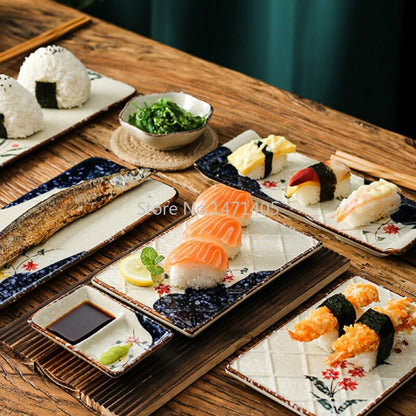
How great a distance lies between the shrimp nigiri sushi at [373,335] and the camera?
1.60 meters

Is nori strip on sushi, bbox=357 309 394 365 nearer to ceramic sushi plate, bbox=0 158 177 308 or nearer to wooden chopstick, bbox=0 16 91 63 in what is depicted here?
ceramic sushi plate, bbox=0 158 177 308

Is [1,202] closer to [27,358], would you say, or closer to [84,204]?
[84,204]

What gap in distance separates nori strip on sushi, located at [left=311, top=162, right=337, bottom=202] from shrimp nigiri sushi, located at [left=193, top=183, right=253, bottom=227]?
8.6 inches

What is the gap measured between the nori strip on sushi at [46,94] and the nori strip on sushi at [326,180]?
96cm

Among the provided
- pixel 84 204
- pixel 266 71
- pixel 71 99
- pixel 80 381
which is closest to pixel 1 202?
pixel 84 204

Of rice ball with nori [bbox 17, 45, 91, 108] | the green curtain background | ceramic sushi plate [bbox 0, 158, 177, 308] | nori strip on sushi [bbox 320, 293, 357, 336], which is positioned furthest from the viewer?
the green curtain background

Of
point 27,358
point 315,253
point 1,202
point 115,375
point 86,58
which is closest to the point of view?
point 115,375

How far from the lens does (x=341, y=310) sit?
169 cm

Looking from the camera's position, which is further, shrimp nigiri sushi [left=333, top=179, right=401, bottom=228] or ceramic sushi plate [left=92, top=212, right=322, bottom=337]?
shrimp nigiri sushi [left=333, top=179, right=401, bottom=228]

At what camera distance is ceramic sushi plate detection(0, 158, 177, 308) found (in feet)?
6.32

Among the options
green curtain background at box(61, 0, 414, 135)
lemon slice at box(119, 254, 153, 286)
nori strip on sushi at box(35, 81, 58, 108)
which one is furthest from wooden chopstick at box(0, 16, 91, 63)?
lemon slice at box(119, 254, 153, 286)

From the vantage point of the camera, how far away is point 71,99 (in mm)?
2627

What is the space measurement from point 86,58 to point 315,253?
1.42m

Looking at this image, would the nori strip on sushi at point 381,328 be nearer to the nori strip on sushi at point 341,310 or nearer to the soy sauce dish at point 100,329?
the nori strip on sushi at point 341,310
